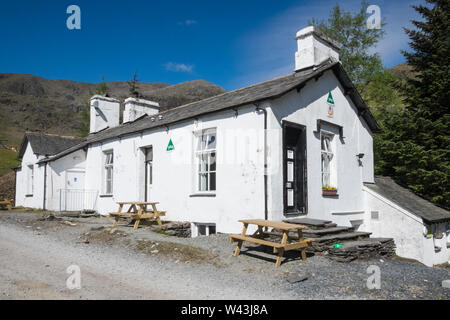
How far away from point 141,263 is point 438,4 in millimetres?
16276

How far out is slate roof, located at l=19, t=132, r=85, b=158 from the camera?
19172 mm

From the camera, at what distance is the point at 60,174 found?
17141 mm

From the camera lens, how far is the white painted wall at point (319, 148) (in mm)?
9031

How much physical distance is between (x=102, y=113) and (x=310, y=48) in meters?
14.4

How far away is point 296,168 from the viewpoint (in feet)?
33.0

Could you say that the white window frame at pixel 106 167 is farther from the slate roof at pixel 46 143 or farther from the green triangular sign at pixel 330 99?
the green triangular sign at pixel 330 99

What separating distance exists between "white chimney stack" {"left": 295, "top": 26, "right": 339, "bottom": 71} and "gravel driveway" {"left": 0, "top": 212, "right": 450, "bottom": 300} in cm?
663

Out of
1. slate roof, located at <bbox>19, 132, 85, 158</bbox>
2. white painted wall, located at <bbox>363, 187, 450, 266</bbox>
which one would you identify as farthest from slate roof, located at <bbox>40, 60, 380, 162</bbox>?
slate roof, located at <bbox>19, 132, 85, 158</bbox>

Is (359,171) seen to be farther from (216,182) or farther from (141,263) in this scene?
(141,263)

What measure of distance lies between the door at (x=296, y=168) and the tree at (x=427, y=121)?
5972 millimetres

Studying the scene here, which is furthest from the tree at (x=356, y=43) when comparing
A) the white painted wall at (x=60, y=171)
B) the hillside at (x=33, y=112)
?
the hillside at (x=33, y=112)

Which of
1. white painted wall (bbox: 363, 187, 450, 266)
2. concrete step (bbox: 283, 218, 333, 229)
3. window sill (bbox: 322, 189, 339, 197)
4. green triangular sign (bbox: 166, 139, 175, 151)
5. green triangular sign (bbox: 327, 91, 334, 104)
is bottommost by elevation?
white painted wall (bbox: 363, 187, 450, 266)

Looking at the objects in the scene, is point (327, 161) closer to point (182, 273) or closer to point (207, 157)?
point (207, 157)

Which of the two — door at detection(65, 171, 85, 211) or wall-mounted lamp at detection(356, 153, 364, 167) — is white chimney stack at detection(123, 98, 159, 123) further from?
wall-mounted lamp at detection(356, 153, 364, 167)
